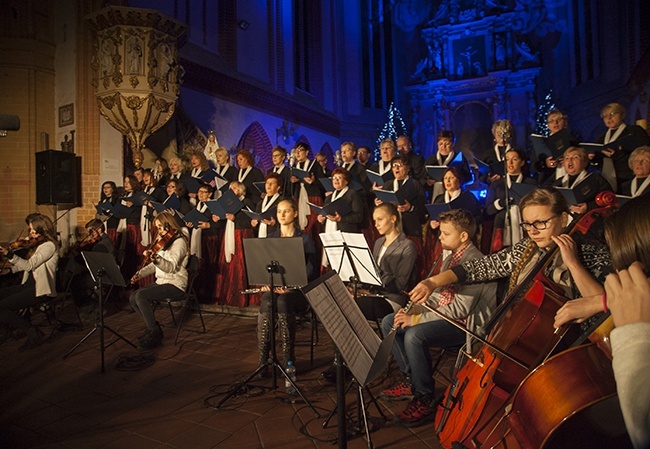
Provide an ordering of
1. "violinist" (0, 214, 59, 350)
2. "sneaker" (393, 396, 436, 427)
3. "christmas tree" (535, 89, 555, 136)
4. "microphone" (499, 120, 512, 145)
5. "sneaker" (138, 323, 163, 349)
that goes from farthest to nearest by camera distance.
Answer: "christmas tree" (535, 89, 555, 136), "microphone" (499, 120, 512, 145), "violinist" (0, 214, 59, 350), "sneaker" (138, 323, 163, 349), "sneaker" (393, 396, 436, 427)

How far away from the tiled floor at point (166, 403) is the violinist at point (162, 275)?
9.4 inches

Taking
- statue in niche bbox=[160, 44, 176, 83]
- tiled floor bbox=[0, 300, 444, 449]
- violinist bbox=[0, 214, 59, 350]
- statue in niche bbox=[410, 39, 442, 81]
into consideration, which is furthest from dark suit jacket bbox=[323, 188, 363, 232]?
statue in niche bbox=[410, 39, 442, 81]

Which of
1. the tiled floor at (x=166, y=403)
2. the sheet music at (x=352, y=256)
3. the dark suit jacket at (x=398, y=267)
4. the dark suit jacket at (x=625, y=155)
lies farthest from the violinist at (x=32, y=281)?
the dark suit jacket at (x=625, y=155)

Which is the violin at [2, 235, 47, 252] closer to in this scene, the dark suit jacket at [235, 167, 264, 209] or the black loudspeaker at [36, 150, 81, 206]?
the black loudspeaker at [36, 150, 81, 206]

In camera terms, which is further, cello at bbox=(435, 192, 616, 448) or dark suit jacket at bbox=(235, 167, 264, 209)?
dark suit jacket at bbox=(235, 167, 264, 209)

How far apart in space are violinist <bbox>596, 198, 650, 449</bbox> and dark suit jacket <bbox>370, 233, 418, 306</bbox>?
2571mm

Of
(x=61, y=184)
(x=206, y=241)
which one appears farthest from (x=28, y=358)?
(x=61, y=184)

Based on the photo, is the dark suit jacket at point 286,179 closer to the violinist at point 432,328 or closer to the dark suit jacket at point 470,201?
the dark suit jacket at point 470,201

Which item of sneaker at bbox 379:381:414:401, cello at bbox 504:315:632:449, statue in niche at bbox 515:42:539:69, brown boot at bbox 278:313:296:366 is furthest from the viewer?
statue in niche at bbox 515:42:539:69

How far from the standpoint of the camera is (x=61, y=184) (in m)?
8.21

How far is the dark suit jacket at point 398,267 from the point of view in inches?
156

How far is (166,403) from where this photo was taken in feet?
11.9

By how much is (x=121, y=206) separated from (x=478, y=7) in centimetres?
1948

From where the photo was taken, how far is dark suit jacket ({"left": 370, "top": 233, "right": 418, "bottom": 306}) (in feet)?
13.0
